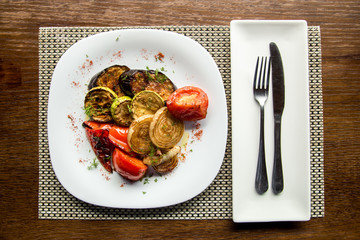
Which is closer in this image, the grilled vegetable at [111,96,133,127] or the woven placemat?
the grilled vegetable at [111,96,133,127]

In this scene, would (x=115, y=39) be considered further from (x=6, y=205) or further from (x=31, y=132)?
(x=6, y=205)

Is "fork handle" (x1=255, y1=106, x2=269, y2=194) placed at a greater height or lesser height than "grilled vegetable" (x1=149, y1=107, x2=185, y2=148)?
lesser

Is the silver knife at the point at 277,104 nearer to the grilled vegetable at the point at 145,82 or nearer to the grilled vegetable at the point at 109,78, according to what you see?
the grilled vegetable at the point at 145,82

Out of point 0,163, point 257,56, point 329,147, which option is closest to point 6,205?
point 0,163

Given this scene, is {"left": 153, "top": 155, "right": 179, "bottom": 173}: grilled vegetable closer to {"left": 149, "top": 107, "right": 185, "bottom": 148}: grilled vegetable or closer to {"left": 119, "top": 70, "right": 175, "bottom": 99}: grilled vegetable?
{"left": 149, "top": 107, "right": 185, "bottom": 148}: grilled vegetable

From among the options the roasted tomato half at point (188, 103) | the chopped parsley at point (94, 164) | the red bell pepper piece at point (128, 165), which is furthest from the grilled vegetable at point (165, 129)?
the chopped parsley at point (94, 164)

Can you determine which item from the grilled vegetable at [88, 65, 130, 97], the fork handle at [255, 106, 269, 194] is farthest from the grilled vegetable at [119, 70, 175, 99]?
the fork handle at [255, 106, 269, 194]

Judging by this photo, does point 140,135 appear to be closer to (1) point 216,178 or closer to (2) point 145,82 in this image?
(2) point 145,82

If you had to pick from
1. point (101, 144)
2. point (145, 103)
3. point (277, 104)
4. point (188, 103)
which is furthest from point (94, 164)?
point (277, 104)
